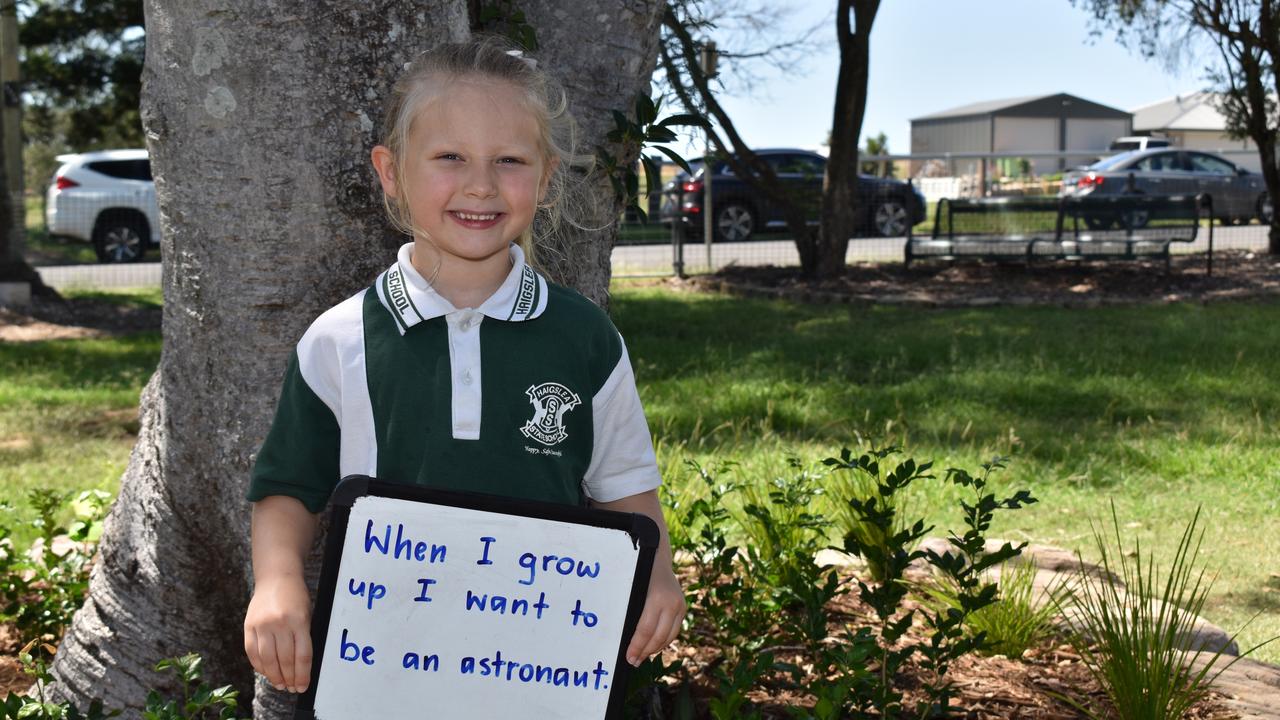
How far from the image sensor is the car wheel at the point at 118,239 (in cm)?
1842

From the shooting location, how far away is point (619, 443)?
2090 mm

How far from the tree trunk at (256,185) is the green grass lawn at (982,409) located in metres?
1.58

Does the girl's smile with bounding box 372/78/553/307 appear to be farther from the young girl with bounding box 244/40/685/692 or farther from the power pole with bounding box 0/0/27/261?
the power pole with bounding box 0/0/27/261

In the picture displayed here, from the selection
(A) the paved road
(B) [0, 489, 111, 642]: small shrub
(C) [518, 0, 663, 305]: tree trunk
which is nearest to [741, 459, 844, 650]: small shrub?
(C) [518, 0, 663, 305]: tree trunk

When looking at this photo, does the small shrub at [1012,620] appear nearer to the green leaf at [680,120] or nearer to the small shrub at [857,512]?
the small shrub at [857,512]

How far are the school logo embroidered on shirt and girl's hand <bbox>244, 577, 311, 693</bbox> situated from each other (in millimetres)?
427

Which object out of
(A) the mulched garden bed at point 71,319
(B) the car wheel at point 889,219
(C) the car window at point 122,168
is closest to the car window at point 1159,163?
(B) the car wheel at point 889,219

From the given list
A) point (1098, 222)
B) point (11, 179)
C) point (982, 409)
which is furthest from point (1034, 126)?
point (982, 409)

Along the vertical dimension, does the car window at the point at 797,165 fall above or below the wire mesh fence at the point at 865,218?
above

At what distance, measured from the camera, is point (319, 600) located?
6.20 ft

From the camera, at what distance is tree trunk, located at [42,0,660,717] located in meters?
2.54

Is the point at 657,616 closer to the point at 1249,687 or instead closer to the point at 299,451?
the point at 299,451

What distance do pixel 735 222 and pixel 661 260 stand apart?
2825 millimetres

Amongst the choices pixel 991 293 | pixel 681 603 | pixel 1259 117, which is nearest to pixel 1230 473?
pixel 681 603
